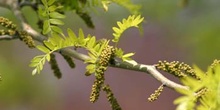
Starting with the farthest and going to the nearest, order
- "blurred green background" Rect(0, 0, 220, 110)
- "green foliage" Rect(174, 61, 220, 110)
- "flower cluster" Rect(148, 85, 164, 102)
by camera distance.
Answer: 1. "blurred green background" Rect(0, 0, 220, 110)
2. "flower cluster" Rect(148, 85, 164, 102)
3. "green foliage" Rect(174, 61, 220, 110)

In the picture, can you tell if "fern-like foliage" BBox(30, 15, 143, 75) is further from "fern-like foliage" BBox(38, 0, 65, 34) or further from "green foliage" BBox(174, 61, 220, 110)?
"green foliage" BBox(174, 61, 220, 110)

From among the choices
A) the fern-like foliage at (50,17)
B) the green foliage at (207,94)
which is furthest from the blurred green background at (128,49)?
the green foliage at (207,94)

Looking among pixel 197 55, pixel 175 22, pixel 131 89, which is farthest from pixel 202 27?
pixel 131 89

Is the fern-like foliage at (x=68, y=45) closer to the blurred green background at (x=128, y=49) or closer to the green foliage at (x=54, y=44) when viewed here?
the green foliage at (x=54, y=44)

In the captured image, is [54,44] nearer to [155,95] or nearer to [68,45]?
[68,45]

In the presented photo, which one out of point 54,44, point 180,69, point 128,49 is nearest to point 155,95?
point 180,69

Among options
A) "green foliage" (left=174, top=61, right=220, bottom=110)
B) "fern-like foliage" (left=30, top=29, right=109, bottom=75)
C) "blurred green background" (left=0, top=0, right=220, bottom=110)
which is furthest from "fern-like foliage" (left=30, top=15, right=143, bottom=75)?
"blurred green background" (left=0, top=0, right=220, bottom=110)

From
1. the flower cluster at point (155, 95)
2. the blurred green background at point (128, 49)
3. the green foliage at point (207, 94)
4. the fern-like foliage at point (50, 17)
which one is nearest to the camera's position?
the green foliage at point (207, 94)

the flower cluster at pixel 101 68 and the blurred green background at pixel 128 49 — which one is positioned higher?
the blurred green background at pixel 128 49

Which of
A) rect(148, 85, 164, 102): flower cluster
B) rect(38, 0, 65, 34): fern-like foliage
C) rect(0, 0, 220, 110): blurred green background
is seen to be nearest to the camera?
rect(148, 85, 164, 102): flower cluster

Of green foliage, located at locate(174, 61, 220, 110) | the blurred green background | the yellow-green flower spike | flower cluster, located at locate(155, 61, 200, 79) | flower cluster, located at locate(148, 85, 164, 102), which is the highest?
the blurred green background
